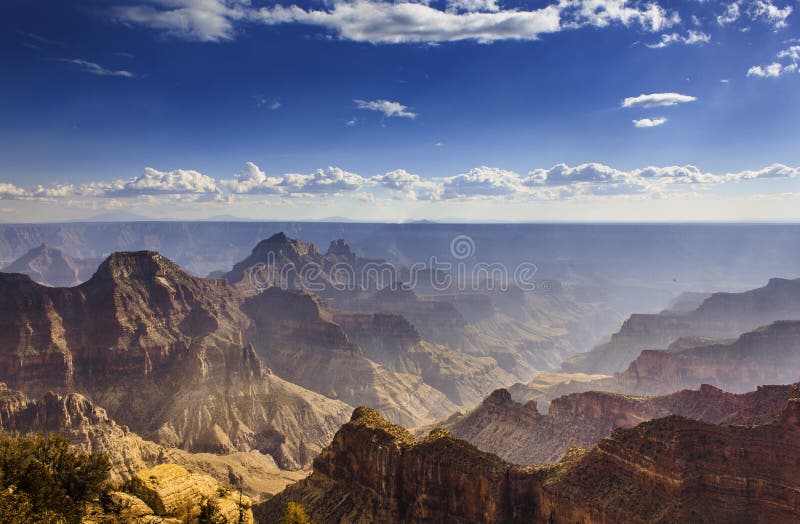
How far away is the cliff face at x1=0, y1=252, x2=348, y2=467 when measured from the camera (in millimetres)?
109875

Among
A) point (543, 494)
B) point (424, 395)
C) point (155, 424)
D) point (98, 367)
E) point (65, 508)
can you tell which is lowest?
point (424, 395)

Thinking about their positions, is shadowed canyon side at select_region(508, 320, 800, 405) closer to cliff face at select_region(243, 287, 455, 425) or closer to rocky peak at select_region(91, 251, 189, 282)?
cliff face at select_region(243, 287, 455, 425)

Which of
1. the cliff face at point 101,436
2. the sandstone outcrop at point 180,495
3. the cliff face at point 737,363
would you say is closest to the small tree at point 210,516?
the sandstone outcrop at point 180,495

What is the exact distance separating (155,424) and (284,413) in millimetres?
29488

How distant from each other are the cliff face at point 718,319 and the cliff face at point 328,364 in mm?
77581

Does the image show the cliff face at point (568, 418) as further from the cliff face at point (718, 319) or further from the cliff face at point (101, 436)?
the cliff face at point (718, 319)

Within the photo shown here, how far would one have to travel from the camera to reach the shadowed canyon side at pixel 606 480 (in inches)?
1671

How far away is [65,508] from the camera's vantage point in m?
29.9

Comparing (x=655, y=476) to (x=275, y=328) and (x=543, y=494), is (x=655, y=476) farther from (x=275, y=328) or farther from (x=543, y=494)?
(x=275, y=328)

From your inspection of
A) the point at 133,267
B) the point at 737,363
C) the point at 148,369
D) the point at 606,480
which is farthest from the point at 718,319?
the point at 133,267

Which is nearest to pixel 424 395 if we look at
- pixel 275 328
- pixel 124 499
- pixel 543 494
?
pixel 275 328

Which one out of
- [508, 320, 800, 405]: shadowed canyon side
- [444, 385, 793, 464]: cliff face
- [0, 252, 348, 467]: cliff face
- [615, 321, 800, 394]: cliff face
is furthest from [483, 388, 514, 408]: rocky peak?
[615, 321, 800, 394]: cliff face

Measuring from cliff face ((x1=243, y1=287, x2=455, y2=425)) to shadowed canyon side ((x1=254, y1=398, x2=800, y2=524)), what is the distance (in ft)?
333

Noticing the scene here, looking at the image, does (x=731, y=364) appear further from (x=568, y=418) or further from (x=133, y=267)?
(x=133, y=267)
